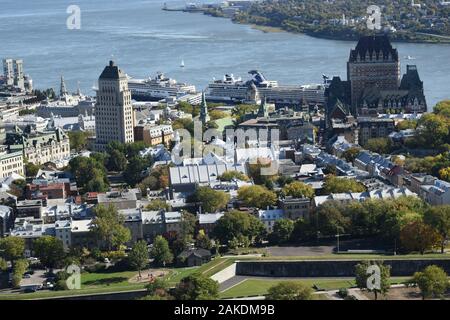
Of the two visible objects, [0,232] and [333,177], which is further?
[333,177]

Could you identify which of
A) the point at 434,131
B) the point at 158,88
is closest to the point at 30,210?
the point at 434,131

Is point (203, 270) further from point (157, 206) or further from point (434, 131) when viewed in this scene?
point (434, 131)

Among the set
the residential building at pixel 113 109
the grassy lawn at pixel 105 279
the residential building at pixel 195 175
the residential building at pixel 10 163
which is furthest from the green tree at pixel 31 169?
the grassy lawn at pixel 105 279

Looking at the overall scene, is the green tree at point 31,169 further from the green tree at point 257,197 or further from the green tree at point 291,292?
the green tree at point 291,292
